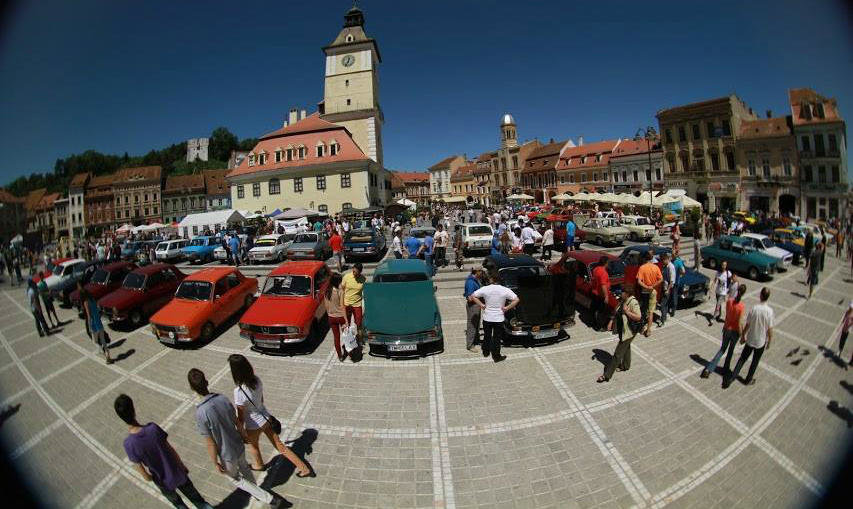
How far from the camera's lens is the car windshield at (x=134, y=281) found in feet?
33.7

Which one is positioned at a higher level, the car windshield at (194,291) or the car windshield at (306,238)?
the car windshield at (306,238)

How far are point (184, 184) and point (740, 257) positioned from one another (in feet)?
269

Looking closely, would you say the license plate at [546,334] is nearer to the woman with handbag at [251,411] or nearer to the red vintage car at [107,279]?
the woman with handbag at [251,411]

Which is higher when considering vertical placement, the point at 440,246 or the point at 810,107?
the point at 810,107

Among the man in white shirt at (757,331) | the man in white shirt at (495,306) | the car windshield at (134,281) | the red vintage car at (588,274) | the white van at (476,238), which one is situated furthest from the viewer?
the white van at (476,238)

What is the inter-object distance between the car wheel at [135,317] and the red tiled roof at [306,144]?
32137mm

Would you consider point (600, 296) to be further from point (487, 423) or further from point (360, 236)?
point (360, 236)

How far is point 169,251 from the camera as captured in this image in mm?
20297

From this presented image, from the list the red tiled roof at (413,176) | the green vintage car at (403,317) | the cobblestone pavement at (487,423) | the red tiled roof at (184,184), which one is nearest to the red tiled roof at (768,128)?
the cobblestone pavement at (487,423)

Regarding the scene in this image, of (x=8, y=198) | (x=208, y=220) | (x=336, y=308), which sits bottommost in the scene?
(x=336, y=308)

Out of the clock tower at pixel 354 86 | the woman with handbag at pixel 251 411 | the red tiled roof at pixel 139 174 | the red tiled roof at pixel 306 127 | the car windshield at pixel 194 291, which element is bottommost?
the woman with handbag at pixel 251 411

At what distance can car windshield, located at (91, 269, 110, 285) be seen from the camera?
1127 centimetres

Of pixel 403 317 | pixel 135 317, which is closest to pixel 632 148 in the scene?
pixel 403 317

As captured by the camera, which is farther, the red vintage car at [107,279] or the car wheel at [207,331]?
the red vintage car at [107,279]
